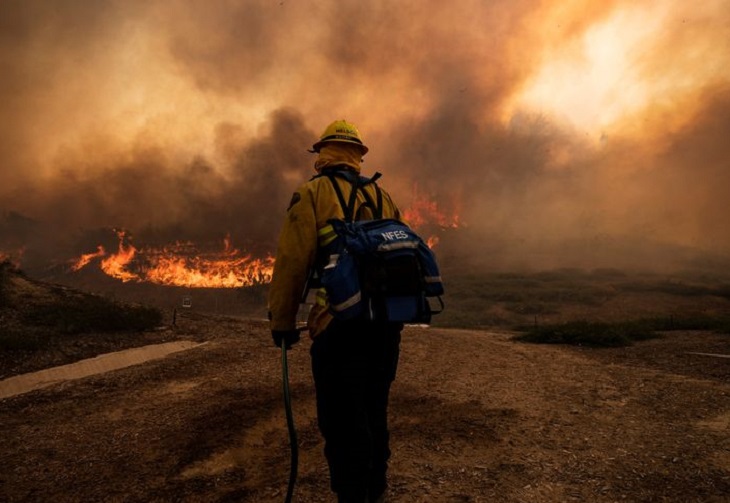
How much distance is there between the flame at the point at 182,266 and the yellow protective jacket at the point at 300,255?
3793cm

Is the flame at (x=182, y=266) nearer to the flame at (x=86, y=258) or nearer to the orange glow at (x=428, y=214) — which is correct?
the flame at (x=86, y=258)

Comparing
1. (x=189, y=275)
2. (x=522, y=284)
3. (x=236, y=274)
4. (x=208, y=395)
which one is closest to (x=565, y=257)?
(x=522, y=284)

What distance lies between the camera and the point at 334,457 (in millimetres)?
2662

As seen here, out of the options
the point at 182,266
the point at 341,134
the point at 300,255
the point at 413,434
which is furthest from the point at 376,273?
the point at 182,266

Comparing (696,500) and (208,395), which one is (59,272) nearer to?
(208,395)

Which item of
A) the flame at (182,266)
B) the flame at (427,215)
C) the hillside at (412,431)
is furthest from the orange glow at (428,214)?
the hillside at (412,431)

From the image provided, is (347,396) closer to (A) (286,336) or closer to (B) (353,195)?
(A) (286,336)

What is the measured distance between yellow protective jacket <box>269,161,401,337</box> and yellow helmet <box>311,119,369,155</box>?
1.59 feet

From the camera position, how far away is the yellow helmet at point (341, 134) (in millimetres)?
3117

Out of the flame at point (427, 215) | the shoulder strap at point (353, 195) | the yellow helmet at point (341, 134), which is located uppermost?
the flame at point (427, 215)

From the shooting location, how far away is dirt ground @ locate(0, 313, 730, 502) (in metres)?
3.45

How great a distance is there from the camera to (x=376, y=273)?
8.29ft

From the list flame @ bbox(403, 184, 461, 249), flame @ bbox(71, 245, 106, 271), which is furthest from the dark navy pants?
flame @ bbox(403, 184, 461, 249)

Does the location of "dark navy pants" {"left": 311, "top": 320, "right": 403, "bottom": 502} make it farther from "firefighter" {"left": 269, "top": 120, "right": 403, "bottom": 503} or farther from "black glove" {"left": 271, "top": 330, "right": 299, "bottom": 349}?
"black glove" {"left": 271, "top": 330, "right": 299, "bottom": 349}
